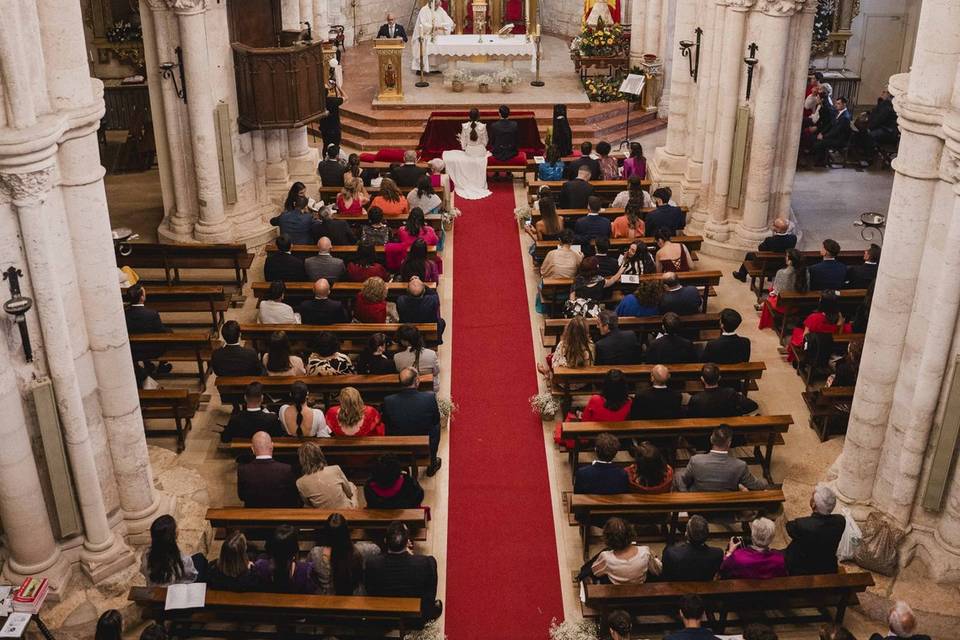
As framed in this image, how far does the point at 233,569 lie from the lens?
795 centimetres

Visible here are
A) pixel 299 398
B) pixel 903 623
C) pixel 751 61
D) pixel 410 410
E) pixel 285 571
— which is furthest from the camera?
pixel 751 61

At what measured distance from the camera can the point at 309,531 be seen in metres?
9.27

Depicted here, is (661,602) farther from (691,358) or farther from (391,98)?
(391,98)

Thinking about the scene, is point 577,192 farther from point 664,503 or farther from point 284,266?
point 664,503

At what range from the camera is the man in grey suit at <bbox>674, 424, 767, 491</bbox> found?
9.13m

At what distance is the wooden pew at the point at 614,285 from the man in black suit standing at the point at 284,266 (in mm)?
3037

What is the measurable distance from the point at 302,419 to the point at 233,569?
208 cm

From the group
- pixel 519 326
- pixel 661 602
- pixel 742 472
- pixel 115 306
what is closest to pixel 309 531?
pixel 115 306

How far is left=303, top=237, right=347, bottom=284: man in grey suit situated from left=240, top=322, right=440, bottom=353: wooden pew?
1.23 metres

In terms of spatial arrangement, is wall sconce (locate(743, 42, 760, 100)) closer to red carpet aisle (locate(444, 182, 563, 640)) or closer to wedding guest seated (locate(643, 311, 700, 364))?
red carpet aisle (locate(444, 182, 563, 640))

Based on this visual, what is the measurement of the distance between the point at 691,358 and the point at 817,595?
135 inches

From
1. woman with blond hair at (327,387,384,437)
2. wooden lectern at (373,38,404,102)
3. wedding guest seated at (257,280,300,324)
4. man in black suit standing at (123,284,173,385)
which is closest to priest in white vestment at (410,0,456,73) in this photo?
wooden lectern at (373,38,404,102)

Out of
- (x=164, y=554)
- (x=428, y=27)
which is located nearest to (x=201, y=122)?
(x=164, y=554)

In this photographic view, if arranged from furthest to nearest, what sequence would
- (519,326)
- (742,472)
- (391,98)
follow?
(391,98)
(519,326)
(742,472)
